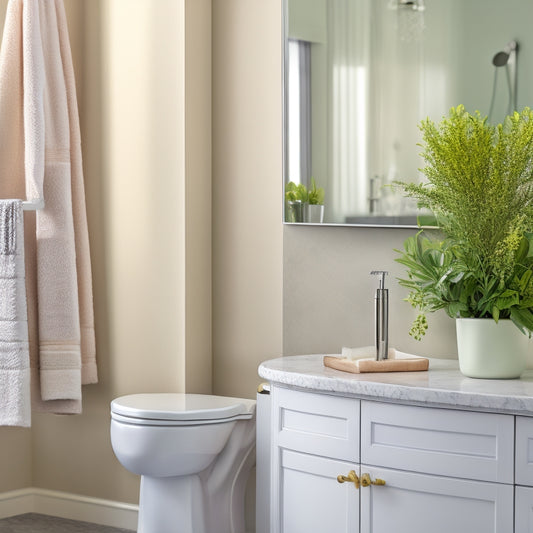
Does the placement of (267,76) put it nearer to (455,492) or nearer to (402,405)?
(402,405)

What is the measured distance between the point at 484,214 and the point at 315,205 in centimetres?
65

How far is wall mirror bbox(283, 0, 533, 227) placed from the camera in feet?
7.58

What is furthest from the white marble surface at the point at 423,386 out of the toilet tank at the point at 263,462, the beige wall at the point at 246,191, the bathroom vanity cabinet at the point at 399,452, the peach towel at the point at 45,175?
the peach towel at the point at 45,175

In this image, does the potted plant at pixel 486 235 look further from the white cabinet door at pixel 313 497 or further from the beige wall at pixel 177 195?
the beige wall at pixel 177 195

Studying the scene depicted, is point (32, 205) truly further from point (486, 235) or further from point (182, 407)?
point (486, 235)

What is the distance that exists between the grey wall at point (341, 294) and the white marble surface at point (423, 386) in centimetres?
20

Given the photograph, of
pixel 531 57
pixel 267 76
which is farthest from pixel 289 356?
pixel 531 57

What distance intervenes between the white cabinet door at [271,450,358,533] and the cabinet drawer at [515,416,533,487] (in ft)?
1.26

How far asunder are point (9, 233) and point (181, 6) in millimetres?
880

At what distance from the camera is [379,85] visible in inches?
98.0

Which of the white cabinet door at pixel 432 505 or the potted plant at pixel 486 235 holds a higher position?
the potted plant at pixel 486 235

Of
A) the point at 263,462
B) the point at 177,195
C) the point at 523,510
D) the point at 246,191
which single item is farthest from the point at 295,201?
the point at 523,510

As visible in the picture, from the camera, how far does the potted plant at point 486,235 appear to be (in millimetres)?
2064

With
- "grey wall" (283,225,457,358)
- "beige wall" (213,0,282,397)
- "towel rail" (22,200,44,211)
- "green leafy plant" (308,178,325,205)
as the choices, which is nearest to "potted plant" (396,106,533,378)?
"grey wall" (283,225,457,358)
